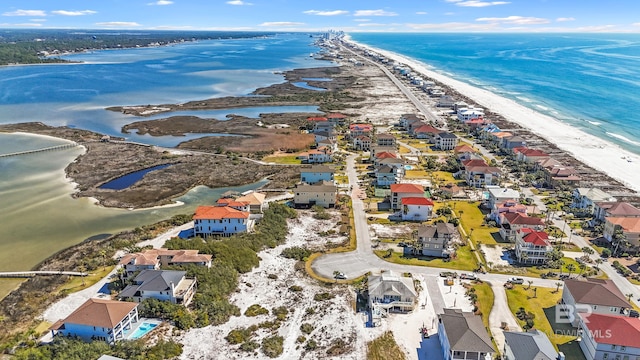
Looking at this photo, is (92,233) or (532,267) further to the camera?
(92,233)

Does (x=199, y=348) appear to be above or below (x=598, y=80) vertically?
below

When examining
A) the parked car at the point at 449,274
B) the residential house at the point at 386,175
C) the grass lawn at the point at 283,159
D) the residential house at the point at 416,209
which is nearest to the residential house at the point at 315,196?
the residential house at the point at 386,175

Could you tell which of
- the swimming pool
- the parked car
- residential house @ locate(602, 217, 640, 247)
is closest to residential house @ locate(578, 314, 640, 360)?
the parked car

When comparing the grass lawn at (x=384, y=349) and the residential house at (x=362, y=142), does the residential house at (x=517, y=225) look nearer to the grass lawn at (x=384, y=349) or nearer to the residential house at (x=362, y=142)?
the grass lawn at (x=384, y=349)

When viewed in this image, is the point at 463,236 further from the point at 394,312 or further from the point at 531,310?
the point at 394,312

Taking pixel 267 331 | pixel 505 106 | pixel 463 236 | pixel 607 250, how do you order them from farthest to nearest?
pixel 505 106 < pixel 463 236 < pixel 607 250 < pixel 267 331

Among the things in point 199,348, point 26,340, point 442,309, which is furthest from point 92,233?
point 442,309

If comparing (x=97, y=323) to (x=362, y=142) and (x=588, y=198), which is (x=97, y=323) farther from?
(x=362, y=142)

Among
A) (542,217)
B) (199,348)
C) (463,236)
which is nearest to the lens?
(199,348)
